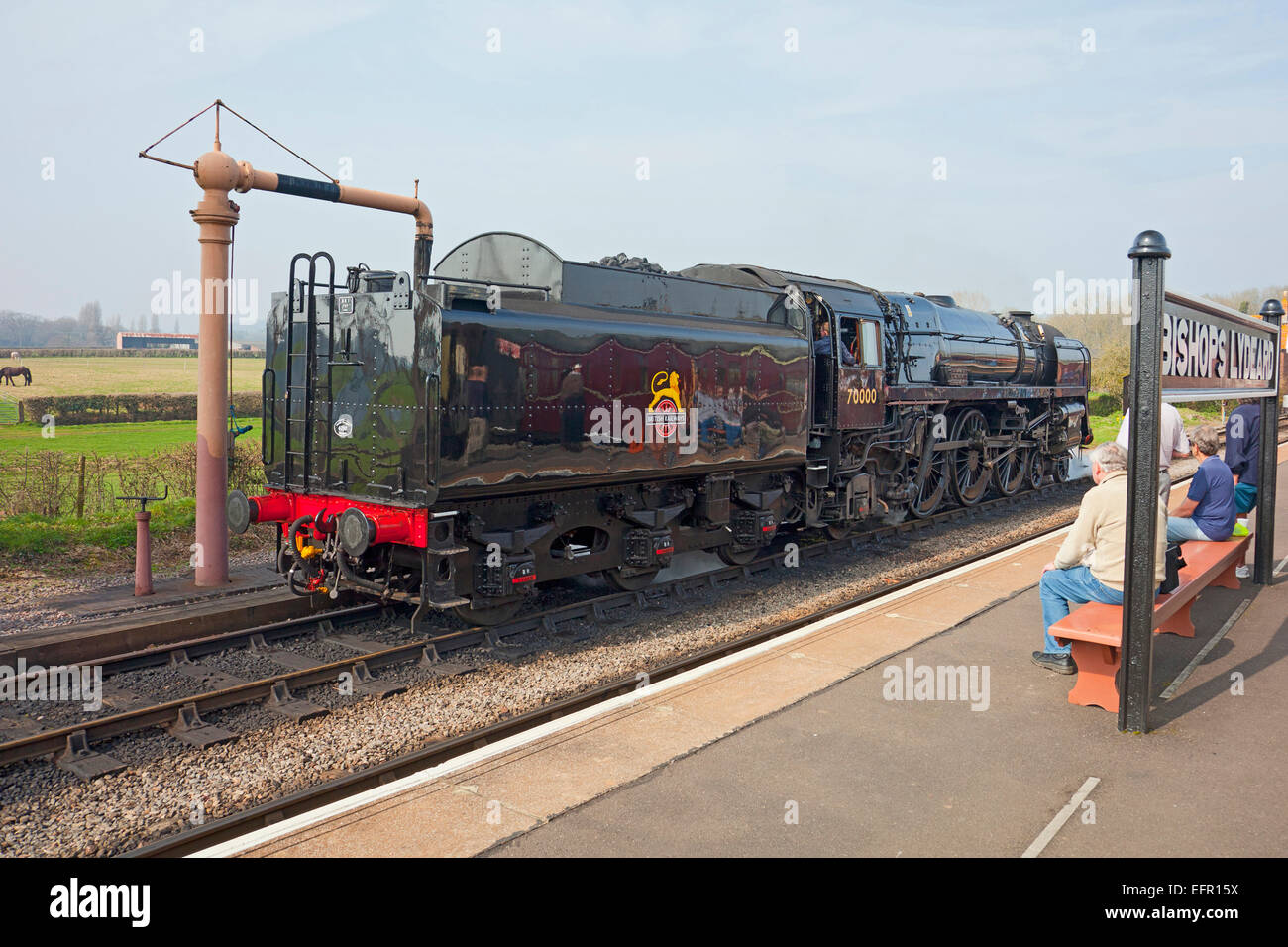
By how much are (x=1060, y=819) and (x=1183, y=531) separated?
442 cm

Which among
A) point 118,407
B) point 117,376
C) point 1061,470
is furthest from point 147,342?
point 1061,470

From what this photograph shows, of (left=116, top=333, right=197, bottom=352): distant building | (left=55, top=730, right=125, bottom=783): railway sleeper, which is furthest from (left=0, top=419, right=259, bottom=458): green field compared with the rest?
(left=116, top=333, right=197, bottom=352): distant building

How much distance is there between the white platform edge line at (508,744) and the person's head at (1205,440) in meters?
2.70

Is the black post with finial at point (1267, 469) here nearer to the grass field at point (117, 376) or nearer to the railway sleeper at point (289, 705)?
the railway sleeper at point (289, 705)

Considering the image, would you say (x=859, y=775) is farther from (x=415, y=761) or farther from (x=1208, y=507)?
(x=1208, y=507)

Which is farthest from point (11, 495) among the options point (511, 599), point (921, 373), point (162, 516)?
point (921, 373)

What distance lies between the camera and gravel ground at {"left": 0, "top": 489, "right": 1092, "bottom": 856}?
461 cm

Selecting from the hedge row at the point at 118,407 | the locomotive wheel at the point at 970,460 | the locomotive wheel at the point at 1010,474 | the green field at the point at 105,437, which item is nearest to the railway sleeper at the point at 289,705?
the locomotive wheel at the point at 970,460

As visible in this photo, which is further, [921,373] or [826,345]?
[921,373]

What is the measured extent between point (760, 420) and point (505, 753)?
18.5ft

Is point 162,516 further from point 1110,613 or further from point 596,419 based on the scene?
point 1110,613

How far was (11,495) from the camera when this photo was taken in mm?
11836

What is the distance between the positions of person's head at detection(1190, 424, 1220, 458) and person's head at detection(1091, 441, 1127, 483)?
5.44ft

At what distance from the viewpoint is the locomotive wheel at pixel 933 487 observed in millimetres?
13984
